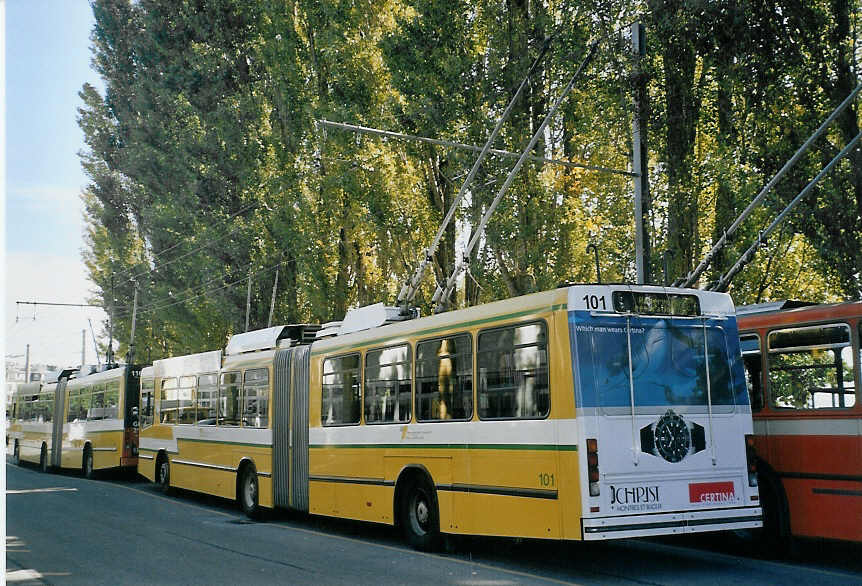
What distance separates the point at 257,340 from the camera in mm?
17703

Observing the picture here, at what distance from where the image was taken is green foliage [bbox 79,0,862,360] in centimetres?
1611

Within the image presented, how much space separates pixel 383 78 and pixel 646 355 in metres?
16.7

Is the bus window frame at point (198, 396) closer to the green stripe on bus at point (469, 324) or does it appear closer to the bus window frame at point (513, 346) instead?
the green stripe on bus at point (469, 324)

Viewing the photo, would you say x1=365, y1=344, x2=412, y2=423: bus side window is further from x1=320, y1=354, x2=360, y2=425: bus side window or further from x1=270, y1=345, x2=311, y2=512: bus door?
x1=270, y1=345, x2=311, y2=512: bus door

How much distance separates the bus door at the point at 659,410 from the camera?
31.3ft

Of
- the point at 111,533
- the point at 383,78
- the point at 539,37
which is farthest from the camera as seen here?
the point at 383,78

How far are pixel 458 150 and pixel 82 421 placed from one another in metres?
13.8

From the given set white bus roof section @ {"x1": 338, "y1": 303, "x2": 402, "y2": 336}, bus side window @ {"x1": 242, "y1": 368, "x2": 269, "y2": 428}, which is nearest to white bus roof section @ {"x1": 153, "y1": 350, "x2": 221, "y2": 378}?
bus side window @ {"x1": 242, "y1": 368, "x2": 269, "y2": 428}

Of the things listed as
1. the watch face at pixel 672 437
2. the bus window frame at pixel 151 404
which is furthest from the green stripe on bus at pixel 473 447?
the bus window frame at pixel 151 404

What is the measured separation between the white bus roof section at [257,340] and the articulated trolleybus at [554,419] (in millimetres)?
3287

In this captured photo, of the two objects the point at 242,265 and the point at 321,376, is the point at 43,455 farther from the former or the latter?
the point at 321,376

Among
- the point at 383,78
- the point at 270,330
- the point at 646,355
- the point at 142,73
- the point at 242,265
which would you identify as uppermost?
the point at 142,73

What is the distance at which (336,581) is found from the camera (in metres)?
9.73

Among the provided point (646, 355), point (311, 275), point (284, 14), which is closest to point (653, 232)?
point (646, 355)
